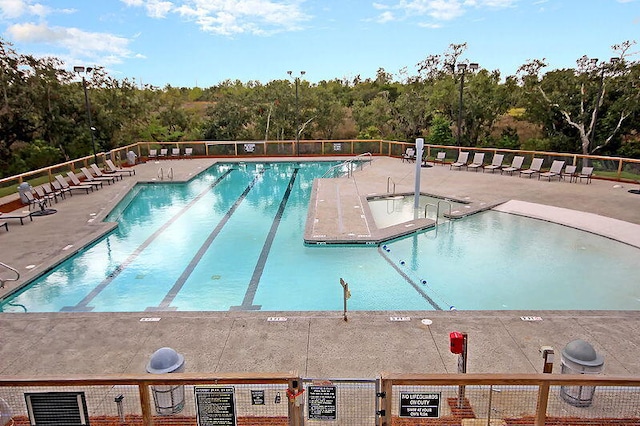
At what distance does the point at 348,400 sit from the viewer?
10.8 ft

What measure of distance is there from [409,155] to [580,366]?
1785cm

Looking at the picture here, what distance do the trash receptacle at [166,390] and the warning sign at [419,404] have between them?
198 centimetres

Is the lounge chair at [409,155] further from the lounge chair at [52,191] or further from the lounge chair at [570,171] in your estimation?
the lounge chair at [52,191]

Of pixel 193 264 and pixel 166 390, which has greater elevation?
pixel 166 390

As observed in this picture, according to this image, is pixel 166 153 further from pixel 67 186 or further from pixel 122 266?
pixel 122 266

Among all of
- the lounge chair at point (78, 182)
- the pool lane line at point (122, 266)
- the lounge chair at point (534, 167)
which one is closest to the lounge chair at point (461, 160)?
the lounge chair at point (534, 167)

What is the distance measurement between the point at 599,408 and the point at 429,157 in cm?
1760

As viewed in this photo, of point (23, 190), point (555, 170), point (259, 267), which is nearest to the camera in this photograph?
point (259, 267)

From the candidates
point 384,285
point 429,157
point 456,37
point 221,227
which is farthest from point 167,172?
point 456,37

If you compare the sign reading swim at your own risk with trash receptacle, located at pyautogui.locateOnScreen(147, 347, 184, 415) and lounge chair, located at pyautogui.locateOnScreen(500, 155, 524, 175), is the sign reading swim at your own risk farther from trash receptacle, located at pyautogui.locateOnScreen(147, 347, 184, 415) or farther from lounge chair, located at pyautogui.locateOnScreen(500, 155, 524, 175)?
lounge chair, located at pyautogui.locateOnScreen(500, 155, 524, 175)

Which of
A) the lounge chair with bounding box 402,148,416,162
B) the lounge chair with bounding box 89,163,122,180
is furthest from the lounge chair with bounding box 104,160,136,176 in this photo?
the lounge chair with bounding box 402,148,416,162

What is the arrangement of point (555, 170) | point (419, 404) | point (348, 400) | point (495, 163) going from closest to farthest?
point (419, 404) → point (348, 400) → point (555, 170) → point (495, 163)

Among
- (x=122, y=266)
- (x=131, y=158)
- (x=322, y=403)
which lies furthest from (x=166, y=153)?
(x=322, y=403)

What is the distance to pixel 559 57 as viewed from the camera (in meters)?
25.9
